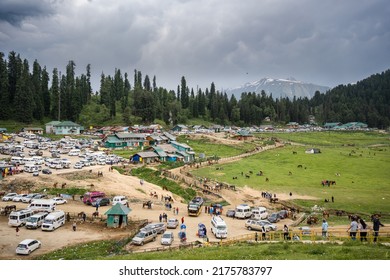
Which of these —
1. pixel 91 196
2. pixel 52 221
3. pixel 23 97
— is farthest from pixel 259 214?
pixel 23 97

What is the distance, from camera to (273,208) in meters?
30.7

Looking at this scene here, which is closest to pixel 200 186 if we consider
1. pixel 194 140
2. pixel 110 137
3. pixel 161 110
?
pixel 110 137

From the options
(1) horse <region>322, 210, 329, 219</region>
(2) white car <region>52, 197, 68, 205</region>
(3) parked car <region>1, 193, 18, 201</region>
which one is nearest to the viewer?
(1) horse <region>322, 210, 329, 219</region>

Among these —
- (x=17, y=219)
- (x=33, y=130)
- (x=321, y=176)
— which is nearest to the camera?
(x=17, y=219)

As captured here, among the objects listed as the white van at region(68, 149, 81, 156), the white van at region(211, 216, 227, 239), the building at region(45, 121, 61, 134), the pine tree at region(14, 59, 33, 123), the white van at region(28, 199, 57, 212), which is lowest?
the white van at region(211, 216, 227, 239)

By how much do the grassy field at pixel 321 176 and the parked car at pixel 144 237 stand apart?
17.7 meters

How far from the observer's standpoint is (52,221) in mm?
21656

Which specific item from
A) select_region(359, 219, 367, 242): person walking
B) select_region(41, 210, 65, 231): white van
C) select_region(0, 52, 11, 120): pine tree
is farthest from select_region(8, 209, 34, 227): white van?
select_region(359, 219, 367, 242): person walking

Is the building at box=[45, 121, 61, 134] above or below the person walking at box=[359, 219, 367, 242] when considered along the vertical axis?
above

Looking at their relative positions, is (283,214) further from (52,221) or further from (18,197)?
(18,197)

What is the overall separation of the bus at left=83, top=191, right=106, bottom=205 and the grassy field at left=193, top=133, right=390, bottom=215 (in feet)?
56.5

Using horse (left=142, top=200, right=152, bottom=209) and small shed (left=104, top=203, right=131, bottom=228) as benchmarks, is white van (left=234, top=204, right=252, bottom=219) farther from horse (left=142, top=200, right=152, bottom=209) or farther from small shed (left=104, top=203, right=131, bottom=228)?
small shed (left=104, top=203, right=131, bottom=228)

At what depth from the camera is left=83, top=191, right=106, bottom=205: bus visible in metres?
29.2

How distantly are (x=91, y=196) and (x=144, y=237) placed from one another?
13.1 metres
